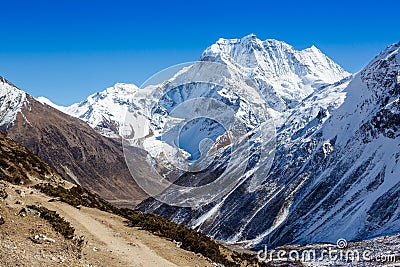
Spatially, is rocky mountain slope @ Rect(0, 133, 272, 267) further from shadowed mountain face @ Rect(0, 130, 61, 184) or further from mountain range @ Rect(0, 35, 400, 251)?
mountain range @ Rect(0, 35, 400, 251)

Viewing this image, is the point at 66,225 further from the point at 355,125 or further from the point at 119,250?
the point at 355,125

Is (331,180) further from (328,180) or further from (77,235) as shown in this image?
(77,235)

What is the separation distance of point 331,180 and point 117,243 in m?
109

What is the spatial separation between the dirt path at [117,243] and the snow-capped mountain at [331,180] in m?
67.0

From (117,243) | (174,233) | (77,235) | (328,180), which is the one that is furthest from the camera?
(328,180)

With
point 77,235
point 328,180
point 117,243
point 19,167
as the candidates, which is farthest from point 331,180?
point 77,235

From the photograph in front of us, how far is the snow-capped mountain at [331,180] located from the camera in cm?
10081

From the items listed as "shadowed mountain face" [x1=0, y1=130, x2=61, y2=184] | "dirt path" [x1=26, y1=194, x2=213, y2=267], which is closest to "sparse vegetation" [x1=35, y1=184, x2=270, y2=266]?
"dirt path" [x1=26, y1=194, x2=213, y2=267]

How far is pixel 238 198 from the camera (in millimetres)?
144250

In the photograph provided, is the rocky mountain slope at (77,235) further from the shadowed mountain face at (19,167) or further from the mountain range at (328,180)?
the mountain range at (328,180)

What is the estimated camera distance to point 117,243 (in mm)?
23875

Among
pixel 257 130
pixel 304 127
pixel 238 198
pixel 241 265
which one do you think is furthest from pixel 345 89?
pixel 241 265

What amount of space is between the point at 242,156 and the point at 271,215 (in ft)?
165

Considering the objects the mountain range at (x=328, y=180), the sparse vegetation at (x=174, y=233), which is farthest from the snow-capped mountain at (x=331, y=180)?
the sparse vegetation at (x=174, y=233)
